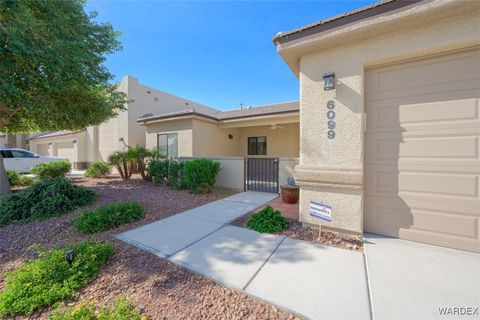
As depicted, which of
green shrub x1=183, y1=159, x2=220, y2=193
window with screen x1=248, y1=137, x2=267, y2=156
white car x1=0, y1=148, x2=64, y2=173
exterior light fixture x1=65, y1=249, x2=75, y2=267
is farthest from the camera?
window with screen x1=248, y1=137, x2=267, y2=156

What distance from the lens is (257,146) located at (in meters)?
13.3

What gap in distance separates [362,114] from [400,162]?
98 centimetres

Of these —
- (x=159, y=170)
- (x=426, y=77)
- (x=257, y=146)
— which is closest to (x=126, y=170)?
(x=159, y=170)

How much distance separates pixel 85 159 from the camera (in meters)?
16.7

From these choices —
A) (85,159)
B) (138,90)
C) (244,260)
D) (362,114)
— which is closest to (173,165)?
(244,260)

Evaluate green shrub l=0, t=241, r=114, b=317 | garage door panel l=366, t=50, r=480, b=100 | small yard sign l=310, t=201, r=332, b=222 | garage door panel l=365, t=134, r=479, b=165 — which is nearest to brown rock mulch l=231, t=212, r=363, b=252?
small yard sign l=310, t=201, r=332, b=222

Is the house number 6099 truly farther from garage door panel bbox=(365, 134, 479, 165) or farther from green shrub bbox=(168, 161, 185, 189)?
green shrub bbox=(168, 161, 185, 189)

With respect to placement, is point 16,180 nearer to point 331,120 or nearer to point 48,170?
point 48,170

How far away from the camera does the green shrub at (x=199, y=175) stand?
23.2 feet

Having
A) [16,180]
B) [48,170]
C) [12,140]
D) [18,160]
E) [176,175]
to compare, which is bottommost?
[16,180]

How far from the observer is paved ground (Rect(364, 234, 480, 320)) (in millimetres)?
1939

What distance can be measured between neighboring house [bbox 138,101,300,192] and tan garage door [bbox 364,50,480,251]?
14.6 feet

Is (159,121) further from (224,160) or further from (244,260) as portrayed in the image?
(244,260)

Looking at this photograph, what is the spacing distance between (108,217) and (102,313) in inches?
105
